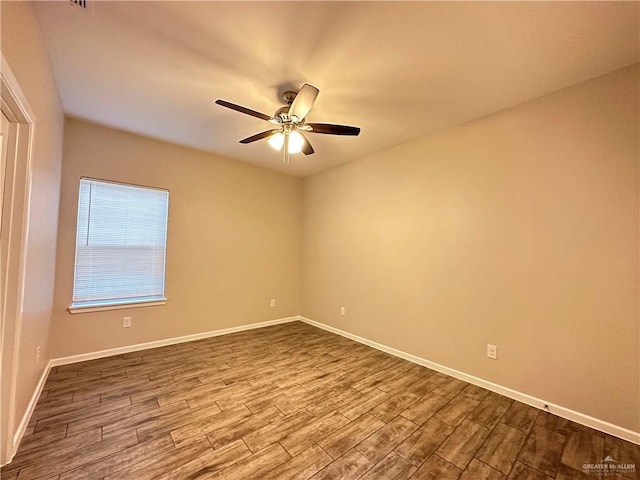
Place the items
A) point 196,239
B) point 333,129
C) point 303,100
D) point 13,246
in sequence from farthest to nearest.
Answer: point 196,239, point 333,129, point 303,100, point 13,246

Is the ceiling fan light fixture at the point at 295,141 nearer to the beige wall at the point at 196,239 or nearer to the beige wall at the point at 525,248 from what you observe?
the beige wall at the point at 525,248

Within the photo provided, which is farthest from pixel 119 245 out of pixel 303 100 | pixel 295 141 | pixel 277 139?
pixel 303 100

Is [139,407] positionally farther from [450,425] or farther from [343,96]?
[343,96]

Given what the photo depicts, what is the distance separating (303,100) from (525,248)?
2.20 metres

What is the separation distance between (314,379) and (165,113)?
3.03m

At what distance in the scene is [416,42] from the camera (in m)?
1.70

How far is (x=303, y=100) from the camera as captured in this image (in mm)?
1889

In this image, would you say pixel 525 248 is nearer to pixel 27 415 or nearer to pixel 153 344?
pixel 27 415

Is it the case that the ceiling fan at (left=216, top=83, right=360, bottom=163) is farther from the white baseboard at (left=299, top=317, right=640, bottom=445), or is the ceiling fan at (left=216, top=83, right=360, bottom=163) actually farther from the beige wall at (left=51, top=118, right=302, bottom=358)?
the white baseboard at (left=299, top=317, right=640, bottom=445)

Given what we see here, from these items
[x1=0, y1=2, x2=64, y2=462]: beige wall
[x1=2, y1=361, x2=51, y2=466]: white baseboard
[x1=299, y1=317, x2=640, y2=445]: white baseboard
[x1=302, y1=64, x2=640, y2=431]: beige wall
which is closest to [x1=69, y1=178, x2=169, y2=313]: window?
[x1=0, y1=2, x2=64, y2=462]: beige wall

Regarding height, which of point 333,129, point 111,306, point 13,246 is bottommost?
point 111,306

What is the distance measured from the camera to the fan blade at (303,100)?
1.79 metres

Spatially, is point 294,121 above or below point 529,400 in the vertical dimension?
above

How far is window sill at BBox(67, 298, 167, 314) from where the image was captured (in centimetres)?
284
